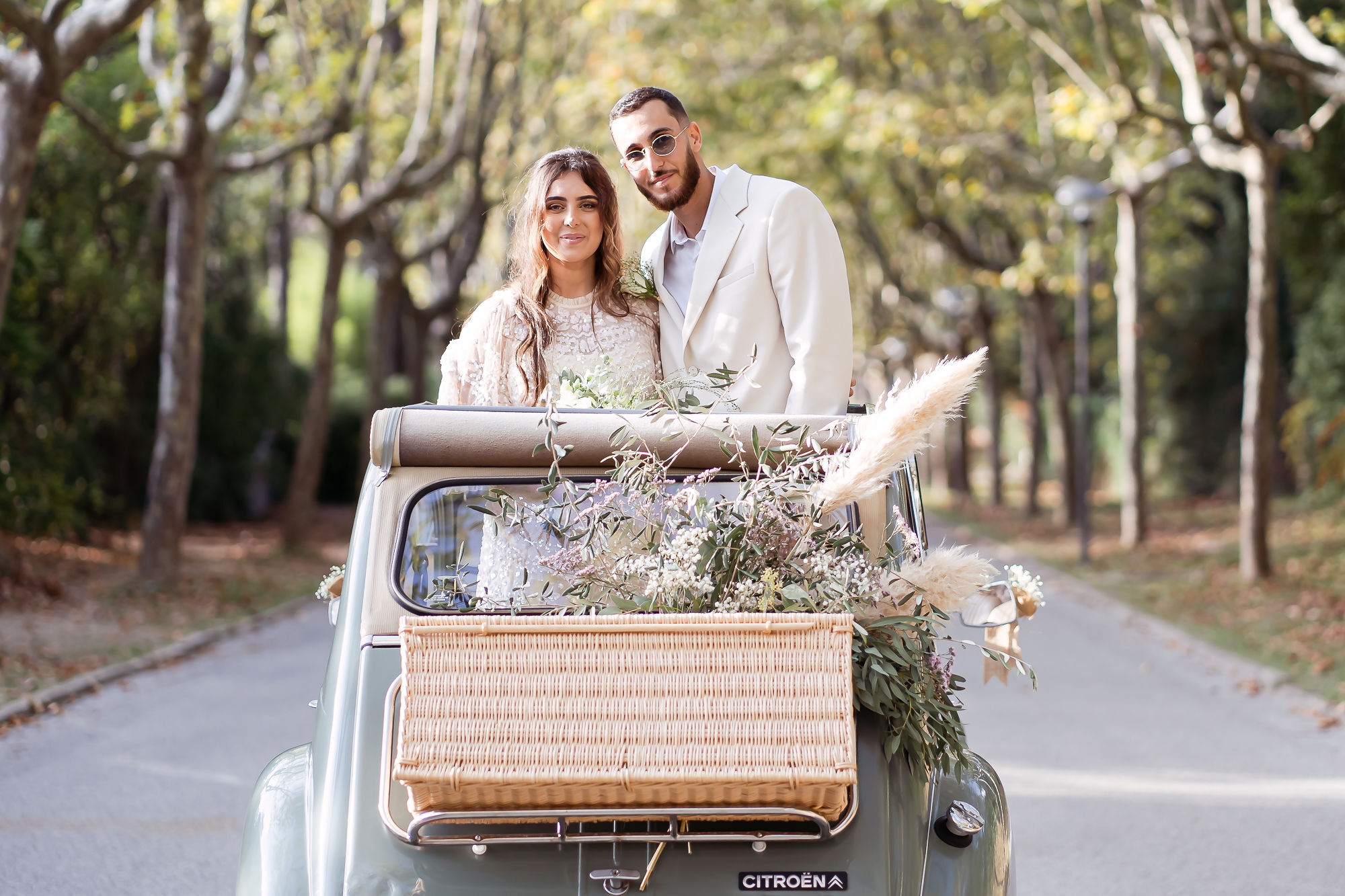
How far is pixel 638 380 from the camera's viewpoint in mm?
4121

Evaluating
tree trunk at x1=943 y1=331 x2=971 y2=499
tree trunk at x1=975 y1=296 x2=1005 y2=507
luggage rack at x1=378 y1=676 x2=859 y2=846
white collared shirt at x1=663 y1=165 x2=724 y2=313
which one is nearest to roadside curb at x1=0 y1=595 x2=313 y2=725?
white collared shirt at x1=663 y1=165 x2=724 y2=313

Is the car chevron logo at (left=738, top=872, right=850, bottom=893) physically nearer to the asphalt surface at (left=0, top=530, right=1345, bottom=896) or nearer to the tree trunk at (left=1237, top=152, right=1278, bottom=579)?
the asphalt surface at (left=0, top=530, right=1345, bottom=896)

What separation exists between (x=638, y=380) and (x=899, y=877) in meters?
1.73

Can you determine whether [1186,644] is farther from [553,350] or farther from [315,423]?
[315,423]

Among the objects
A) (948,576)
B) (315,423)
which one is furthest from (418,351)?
(948,576)

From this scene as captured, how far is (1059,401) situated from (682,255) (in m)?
19.5

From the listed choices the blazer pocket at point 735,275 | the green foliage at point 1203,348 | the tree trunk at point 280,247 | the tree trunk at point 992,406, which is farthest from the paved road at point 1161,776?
the green foliage at point 1203,348

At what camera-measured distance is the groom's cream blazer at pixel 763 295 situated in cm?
415

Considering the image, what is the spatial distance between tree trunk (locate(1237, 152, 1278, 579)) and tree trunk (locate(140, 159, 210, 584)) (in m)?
10.8

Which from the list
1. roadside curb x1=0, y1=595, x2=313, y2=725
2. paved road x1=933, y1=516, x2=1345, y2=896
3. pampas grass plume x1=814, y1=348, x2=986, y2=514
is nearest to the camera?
pampas grass plume x1=814, y1=348, x2=986, y2=514

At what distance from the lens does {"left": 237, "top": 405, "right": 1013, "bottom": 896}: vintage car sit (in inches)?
112

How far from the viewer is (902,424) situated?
2836mm

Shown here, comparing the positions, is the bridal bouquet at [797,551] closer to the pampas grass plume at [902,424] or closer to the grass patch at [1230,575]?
the pampas grass plume at [902,424]

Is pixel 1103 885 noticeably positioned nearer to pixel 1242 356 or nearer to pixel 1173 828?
pixel 1173 828
